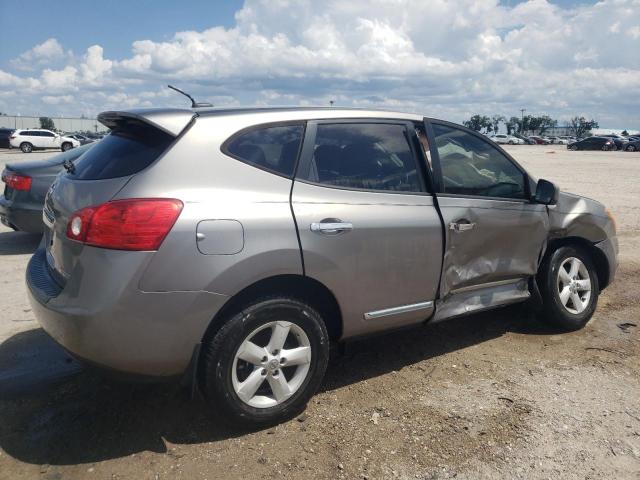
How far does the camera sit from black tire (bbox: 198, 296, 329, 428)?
2830 mm

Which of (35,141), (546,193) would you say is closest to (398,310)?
(546,193)

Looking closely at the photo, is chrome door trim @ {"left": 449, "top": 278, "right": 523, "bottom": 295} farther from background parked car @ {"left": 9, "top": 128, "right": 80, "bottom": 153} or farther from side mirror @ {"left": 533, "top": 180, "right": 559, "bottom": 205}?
background parked car @ {"left": 9, "top": 128, "right": 80, "bottom": 153}

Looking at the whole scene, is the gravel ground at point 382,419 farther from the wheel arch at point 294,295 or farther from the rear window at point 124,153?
the rear window at point 124,153

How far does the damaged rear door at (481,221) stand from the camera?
3.76 metres

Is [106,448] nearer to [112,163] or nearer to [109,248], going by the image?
[109,248]

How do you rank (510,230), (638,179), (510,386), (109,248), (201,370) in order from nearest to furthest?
(109,248), (201,370), (510,386), (510,230), (638,179)

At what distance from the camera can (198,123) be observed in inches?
116

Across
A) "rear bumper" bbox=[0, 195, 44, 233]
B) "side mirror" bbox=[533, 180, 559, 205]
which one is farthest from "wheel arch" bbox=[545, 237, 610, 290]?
"rear bumper" bbox=[0, 195, 44, 233]

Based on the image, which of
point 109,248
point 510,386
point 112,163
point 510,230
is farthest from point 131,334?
point 510,230

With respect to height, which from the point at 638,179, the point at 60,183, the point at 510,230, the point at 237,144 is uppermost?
the point at 237,144

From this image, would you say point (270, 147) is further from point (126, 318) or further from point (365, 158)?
point (126, 318)

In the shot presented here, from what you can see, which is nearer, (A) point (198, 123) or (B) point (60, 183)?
(A) point (198, 123)

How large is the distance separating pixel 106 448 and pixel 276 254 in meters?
1.35

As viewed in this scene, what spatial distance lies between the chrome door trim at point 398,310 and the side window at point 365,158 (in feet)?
2.47
